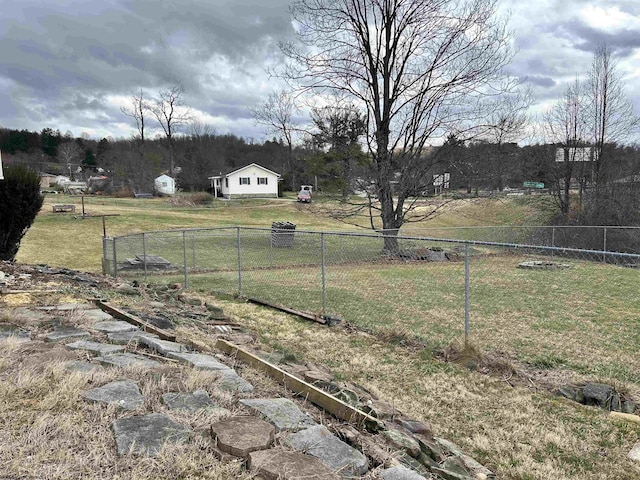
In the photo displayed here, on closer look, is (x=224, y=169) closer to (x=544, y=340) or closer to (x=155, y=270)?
(x=155, y=270)

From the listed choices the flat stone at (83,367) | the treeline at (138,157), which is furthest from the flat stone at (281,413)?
the treeline at (138,157)

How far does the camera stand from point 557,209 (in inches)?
1025

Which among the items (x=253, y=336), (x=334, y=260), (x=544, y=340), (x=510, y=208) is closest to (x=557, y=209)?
(x=510, y=208)

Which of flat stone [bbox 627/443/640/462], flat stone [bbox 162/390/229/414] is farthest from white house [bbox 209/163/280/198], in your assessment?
flat stone [bbox 627/443/640/462]

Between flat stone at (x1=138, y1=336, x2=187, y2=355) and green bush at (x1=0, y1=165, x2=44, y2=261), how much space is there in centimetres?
832

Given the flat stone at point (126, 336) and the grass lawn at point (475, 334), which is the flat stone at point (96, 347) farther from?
the grass lawn at point (475, 334)

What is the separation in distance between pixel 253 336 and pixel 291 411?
3.43 m

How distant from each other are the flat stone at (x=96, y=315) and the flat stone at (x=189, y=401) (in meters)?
2.63

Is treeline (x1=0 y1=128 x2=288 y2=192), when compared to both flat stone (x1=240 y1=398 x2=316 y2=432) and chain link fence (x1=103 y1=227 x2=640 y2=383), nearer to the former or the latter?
chain link fence (x1=103 y1=227 x2=640 y2=383)

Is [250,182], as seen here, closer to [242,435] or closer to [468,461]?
[468,461]

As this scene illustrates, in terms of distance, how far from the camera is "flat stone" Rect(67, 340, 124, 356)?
146 inches

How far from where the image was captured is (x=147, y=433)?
7.67ft

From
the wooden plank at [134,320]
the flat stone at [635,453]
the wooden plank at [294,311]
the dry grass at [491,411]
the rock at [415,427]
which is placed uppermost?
the wooden plank at [134,320]

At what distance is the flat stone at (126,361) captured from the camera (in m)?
3.38
